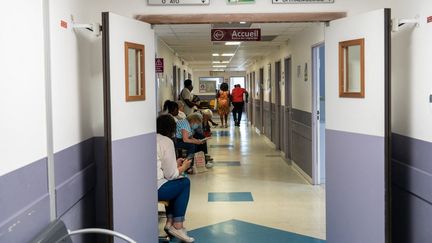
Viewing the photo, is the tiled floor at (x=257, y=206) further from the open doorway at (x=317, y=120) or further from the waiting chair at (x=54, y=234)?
the waiting chair at (x=54, y=234)

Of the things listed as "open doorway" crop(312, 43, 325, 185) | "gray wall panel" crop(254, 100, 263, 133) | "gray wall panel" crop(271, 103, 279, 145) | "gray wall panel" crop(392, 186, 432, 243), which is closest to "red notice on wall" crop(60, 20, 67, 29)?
"gray wall panel" crop(392, 186, 432, 243)

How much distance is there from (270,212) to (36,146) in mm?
3777

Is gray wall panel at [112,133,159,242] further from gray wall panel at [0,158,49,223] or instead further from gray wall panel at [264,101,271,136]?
gray wall panel at [264,101,271,136]

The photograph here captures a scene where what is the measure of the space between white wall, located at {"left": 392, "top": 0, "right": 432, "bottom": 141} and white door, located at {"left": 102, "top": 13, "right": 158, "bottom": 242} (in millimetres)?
2034

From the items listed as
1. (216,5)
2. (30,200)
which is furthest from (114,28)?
(30,200)

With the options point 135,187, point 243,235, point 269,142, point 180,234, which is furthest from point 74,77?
point 269,142

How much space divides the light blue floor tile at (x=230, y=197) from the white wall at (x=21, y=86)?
407 centimetres

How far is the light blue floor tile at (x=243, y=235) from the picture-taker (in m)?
4.94

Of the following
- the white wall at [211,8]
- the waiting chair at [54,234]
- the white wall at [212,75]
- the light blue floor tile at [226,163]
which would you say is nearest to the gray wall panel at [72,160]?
the waiting chair at [54,234]

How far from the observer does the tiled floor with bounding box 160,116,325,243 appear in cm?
517

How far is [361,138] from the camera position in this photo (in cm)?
390

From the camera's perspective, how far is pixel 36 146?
2.77 m

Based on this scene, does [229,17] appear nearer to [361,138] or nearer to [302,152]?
[361,138]

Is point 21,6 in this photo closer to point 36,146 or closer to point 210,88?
point 36,146
